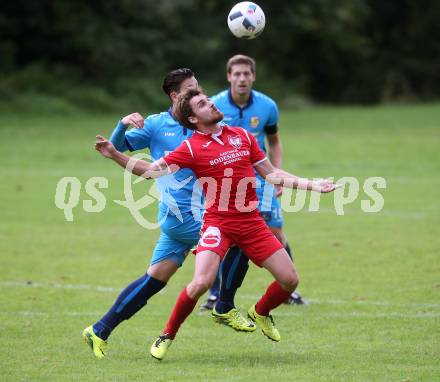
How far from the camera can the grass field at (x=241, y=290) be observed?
648 cm

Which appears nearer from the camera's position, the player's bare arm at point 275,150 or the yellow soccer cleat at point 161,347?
the yellow soccer cleat at point 161,347

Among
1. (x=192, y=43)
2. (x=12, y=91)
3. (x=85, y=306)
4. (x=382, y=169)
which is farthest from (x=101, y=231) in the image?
(x=192, y=43)

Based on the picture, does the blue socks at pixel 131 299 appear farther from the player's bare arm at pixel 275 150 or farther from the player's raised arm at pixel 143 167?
the player's bare arm at pixel 275 150

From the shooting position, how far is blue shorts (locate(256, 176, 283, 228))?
8.83m

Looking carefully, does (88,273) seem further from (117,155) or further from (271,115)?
(117,155)

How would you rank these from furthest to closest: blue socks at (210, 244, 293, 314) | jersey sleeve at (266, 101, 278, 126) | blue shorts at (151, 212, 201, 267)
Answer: jersey sleeve at (266, 101, 278, 126) < blue socks at (210, 244, 293, 314) < blue shorts at (151, 212, 201, 267)

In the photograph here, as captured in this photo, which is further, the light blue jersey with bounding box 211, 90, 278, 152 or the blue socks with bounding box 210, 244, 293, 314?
the light blue jersey with bounding box 211, 90, 278, 152

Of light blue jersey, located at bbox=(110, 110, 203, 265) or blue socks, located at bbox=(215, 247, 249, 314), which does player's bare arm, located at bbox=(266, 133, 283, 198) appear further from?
light blue jersey, located at bbox=(110, 110, 203, 265)

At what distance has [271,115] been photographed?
30.0 ft

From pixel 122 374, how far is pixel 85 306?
2520 millimetres

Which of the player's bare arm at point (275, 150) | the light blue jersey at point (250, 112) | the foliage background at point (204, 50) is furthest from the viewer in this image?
the foliage background at point (204, 50)

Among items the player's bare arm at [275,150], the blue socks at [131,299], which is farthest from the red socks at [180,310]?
the player's bare arm at [275,150]

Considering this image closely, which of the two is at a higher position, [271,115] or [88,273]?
Result: [271,115]

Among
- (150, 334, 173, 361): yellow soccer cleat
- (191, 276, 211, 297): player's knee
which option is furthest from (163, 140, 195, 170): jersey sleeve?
(150, 334, 173, 361): yellow soccer cleat
